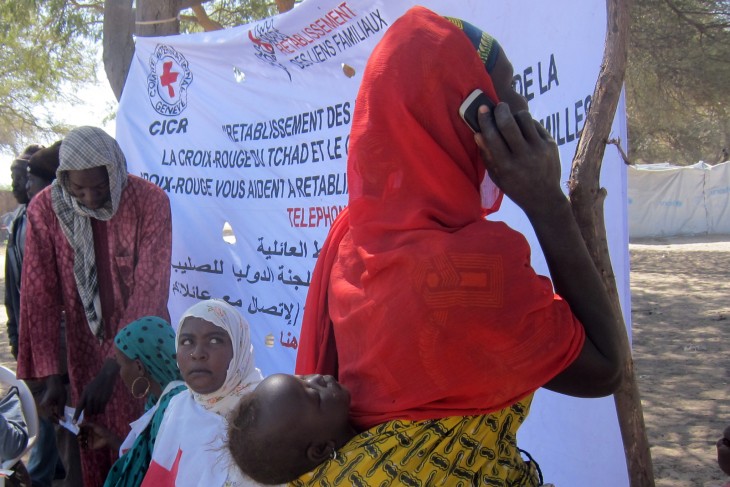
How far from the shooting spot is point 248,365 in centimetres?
Result: 269

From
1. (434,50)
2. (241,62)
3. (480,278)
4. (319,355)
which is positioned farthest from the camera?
Result: (241,62)

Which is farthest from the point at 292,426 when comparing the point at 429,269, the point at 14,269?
the point at 14,269

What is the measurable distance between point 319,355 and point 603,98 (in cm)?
86

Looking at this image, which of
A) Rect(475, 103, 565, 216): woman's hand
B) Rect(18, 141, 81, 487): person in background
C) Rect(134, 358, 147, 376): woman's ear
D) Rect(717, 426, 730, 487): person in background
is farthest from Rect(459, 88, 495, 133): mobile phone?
Rect(18, 141, 81, 487): person in background

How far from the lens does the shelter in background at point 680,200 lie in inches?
763

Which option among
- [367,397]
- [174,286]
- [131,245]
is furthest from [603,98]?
[174,286]

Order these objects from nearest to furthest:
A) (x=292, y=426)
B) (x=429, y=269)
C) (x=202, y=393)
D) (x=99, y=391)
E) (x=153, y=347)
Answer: (x=429, y=269)
(x=292, y=426)
(x=202, y=393)
(x=153, y=347)
(x=99, y=391)

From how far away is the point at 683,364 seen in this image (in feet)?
20.1

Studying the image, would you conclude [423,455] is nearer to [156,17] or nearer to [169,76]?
[169,76]

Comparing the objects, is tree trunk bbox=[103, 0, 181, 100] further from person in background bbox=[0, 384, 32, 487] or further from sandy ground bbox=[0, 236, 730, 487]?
person in background bbox=[0, 384, 32, 487]

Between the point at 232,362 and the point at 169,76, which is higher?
the point at 169,76

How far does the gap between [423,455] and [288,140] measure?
2.74 m

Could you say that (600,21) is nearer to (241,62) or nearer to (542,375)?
(542,375)

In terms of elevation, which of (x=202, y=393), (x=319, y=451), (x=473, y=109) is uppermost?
(x=473, y=109)
